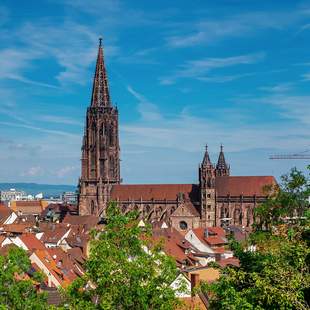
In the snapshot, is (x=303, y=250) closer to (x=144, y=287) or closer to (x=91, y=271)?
(x=144, y=287)

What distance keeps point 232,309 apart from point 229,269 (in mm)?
3575

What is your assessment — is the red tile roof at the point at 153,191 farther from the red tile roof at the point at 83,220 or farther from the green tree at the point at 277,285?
the green tree at the point at 277,285

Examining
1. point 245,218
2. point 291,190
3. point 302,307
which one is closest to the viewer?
point 302,307

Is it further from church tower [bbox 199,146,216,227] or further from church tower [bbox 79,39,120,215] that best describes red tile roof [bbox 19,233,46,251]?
church tower [bbox 79,39,120,215]

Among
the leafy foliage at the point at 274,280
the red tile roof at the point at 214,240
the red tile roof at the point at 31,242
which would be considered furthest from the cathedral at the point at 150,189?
the leafy foliage at the point at 274,280

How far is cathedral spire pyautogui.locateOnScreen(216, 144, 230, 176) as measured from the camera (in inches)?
5866

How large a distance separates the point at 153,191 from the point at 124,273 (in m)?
116

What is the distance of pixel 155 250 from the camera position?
75.8 feet

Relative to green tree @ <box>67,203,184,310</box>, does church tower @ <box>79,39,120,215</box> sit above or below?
above

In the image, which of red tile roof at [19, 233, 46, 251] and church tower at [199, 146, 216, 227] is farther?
church tower at [199, 146, 216, 227]

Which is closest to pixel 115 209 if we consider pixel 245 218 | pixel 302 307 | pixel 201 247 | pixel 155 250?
pixel 155 250

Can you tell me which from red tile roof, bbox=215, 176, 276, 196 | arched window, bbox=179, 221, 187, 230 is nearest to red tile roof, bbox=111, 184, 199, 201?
red tile roof, bbox=215, 176, 276, 196

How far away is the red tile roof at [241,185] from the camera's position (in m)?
127

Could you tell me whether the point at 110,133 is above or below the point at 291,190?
above
